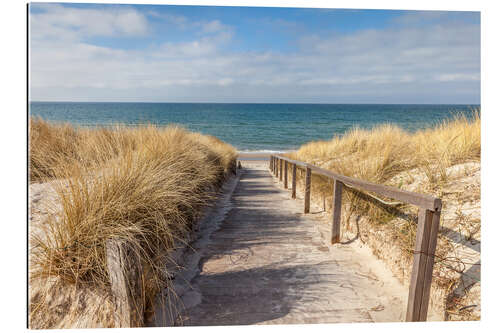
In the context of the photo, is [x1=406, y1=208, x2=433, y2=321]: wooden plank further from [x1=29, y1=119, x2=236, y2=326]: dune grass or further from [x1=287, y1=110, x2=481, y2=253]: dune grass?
[x1=29, y1=119, x2=236, y2=326]: dune grass

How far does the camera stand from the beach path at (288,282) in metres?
2.10

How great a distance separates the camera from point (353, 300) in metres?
2.25

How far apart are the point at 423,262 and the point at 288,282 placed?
114cm

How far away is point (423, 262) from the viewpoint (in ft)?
5.71

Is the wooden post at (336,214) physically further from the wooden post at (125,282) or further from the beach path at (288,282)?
the wooden post at (125,282)

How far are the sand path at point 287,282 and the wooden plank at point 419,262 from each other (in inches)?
13.8

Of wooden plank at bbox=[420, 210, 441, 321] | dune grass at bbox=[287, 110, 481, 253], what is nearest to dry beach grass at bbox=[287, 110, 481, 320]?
dune grass at bbox=[287, 110, 481, 253]

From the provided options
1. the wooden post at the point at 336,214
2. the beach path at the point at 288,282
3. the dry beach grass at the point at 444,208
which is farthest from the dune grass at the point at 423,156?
the beach path at the point at 288,282

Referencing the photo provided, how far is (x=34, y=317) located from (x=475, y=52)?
13.2ft

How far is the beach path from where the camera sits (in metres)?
2.10

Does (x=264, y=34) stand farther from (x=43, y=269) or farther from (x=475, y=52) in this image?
(x=43, y=269)

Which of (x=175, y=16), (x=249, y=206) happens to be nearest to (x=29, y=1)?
(x=175, y=16)
